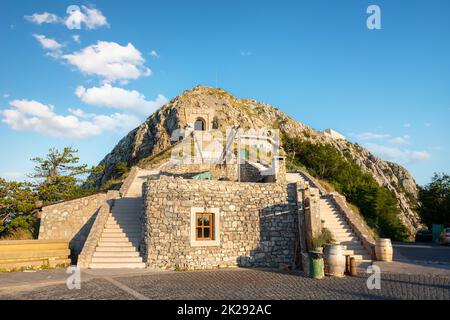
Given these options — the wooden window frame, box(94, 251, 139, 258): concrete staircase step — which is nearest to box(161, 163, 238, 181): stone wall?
the wooden window frame

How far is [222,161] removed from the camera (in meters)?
28.9

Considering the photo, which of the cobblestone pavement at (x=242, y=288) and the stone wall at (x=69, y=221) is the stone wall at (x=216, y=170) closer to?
the stone wall at (x=69, y=221)

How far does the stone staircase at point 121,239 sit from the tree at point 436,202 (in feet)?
96.3

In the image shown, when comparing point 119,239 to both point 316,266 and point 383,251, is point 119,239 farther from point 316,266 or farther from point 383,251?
point 383,251

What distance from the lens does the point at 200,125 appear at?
49.9 metres

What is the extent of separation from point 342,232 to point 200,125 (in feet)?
118

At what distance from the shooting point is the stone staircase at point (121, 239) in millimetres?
13859

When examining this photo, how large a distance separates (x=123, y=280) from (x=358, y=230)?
34.5 feet

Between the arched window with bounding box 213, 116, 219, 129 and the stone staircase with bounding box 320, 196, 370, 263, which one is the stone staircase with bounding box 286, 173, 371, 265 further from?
the arched window with bounding box 213, 116, 219, 129

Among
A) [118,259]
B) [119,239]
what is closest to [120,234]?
[119,239]
